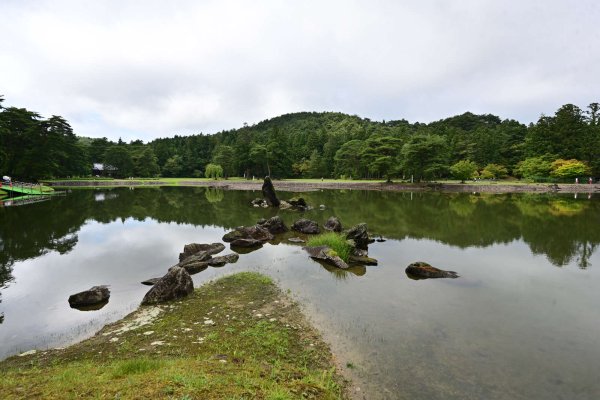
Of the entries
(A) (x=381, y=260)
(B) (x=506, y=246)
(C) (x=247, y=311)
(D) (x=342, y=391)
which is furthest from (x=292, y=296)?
(B) (x=506, y=246)

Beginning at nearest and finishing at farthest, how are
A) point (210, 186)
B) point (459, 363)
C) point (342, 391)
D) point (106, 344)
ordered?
point (342, 391), point (459, 363), point (106, 344), point (210, 186)

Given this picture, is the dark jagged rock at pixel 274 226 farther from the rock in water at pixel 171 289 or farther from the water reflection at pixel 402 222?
the rock in water at pixel 171 289

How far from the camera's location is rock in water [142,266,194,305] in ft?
32.6

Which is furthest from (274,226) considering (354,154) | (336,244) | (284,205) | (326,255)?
(354,154)

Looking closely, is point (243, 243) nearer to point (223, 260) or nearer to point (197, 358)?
point (223, 260)

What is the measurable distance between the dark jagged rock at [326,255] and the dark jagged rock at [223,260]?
3530 millimetres

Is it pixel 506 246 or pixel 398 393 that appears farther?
pixel 506 246

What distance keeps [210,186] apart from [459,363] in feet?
236

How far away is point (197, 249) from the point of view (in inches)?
611

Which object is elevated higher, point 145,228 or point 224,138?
point 224,138

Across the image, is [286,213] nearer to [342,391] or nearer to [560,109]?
[342,391]

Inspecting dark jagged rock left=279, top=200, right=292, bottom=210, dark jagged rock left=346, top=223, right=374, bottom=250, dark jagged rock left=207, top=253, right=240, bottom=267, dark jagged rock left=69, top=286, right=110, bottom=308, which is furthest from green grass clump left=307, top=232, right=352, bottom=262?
dark jagged rock left=279, top=200, right=292, bottom=210

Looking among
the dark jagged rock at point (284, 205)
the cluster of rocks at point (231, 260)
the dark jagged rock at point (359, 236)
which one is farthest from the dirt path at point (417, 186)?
the dark jagged rock at point (359, 236)

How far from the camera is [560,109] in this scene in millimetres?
Result: 64125
